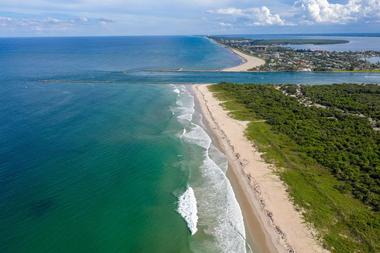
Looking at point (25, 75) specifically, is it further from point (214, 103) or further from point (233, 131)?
point (233, 131)

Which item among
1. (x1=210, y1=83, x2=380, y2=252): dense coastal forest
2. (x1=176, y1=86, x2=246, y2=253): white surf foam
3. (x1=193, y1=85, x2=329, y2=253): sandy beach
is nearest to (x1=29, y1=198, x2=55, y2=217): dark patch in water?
(x1=176, y1=86, x2=246, y2=253): white surf foam

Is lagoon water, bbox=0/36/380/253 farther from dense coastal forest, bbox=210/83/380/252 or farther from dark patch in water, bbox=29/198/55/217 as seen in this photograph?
dense coastal forest, bbox=210/83/380/252

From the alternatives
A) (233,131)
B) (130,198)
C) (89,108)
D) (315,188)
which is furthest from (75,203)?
(89,108)

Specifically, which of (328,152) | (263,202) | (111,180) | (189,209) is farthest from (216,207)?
(328,152)

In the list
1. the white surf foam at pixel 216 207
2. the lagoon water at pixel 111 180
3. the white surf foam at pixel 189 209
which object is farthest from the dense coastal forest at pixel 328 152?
the white surf foam at pixel 189 209

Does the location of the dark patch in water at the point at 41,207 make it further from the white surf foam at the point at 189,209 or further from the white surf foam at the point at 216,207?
the white surf foam at the point at 216,207
